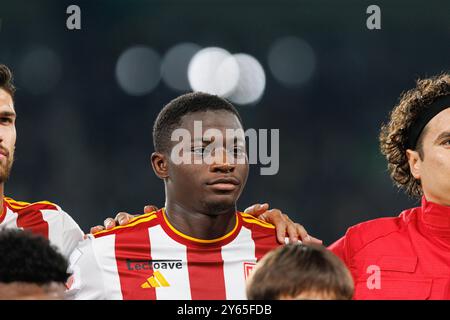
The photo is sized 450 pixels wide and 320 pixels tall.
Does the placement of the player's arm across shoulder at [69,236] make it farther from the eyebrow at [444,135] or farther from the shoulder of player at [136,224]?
the eyebrow at [444,135]

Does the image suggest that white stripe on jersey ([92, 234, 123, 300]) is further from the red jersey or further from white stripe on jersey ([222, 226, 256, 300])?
the red jersey

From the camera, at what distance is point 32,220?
2.90 meters

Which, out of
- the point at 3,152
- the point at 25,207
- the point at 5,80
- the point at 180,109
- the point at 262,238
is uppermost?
the point at 5,80

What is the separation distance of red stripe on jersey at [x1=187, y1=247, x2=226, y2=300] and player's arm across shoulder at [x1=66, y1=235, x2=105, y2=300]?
31cm

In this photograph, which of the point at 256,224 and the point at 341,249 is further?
the point at 256,224

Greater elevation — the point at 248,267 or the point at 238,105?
the point at 238,105

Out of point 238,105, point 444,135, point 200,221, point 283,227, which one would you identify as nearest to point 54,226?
point 200,221

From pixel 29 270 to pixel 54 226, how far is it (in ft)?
3.80

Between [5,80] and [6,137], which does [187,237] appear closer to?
[6,137]

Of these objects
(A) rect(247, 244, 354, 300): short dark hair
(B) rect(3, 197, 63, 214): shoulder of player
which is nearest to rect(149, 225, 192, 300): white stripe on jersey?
(B) rect(3, 197, 63, 214): shoulder of player

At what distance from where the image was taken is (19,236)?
5.96ft

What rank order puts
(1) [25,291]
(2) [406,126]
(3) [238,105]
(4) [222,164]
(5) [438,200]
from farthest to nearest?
(3) [238,105] → (2) [406,126] → (5) [438,200] → (4) [222,164] → (1) [25,291]

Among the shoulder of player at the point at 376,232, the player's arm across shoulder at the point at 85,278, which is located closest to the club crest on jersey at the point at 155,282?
the player's arm across shoulder at the point at 85,278

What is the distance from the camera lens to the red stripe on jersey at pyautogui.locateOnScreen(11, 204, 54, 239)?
286cm
